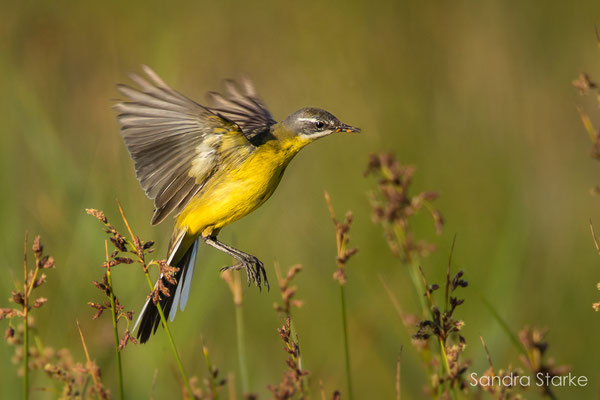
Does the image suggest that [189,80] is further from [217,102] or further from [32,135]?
[32,135]

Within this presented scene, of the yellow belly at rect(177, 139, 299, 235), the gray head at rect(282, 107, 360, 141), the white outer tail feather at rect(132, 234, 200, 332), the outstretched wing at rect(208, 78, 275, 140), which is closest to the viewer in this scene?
the white outer tail feather at rect(132, 234, 200, 332)

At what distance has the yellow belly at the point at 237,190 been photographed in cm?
421

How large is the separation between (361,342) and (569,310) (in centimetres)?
165

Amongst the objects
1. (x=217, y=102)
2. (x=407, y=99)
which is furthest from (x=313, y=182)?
(x=217, y=102)

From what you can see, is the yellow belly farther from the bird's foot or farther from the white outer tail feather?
Result: the bird's foot

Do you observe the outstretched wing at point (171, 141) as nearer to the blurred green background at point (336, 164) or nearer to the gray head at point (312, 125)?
the gray head at point (312, 125)

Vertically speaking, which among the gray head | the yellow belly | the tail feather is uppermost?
the gray head

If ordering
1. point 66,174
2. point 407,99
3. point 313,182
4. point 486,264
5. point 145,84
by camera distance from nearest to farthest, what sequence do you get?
1. point 145,84
2. point 66,174
3. point 486,264
4. point 313,182
5. point 407,99

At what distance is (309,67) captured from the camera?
8812 mm

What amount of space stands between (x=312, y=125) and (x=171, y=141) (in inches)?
35.6

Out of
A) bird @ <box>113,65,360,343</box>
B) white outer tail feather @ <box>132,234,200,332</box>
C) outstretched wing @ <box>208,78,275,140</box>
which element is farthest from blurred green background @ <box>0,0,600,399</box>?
outstretched wing @ <box>208,78,275,140</box>

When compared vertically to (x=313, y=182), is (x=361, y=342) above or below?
below

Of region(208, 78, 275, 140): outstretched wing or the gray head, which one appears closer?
the gray head

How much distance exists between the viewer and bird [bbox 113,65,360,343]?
3840mm
